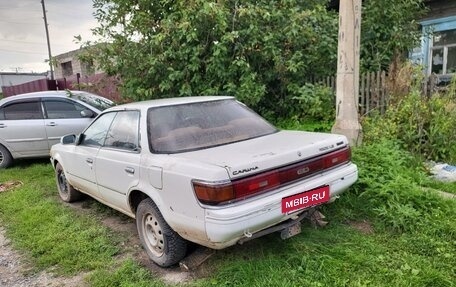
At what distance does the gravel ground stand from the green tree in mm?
3578

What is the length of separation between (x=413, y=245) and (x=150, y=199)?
7.78 feet

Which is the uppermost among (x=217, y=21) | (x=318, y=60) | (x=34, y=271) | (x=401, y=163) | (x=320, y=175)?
(x=217, y=21)

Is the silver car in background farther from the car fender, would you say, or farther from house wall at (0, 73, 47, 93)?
house wall at (0, 73, 47, 93)

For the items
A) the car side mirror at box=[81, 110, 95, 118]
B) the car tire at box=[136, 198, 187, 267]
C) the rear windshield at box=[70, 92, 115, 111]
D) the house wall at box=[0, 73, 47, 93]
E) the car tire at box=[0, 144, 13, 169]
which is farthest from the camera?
the house wall at box=[0, 73, 47, 93]

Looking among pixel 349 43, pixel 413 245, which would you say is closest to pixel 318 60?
pixel 349 43

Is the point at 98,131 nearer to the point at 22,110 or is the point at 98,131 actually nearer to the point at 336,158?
the point at 336,158

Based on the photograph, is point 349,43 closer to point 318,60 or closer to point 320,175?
point 318,60

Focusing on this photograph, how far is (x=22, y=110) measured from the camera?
311 inches

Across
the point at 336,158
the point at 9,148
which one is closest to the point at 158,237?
the point at 336,158

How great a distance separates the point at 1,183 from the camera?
6816 mm

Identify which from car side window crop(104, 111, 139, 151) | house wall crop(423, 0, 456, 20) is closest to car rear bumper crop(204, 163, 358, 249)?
car side window crop(104, 111, 139, 151)

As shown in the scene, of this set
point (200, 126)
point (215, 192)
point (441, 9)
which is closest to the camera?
point (215, 192)

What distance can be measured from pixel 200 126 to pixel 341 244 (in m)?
1.70

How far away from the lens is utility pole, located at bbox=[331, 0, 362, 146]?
507 cm
